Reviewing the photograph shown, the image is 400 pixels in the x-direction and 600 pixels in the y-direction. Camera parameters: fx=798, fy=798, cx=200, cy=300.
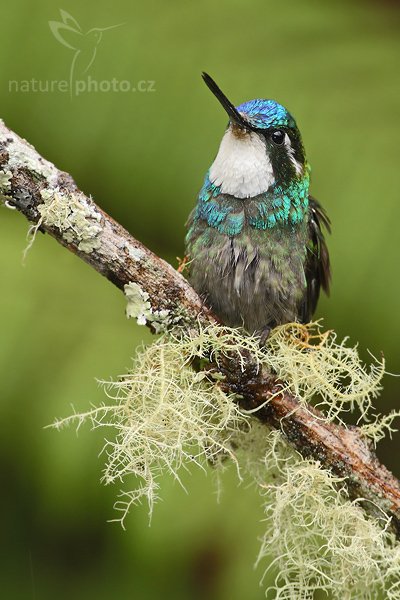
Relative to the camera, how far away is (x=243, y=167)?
90.7 inches

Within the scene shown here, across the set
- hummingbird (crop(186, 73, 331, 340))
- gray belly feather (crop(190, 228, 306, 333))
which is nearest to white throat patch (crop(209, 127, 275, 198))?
hummingbird (crop(186, 73, 331, 340))

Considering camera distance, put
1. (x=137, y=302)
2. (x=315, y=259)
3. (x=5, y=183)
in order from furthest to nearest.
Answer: (x=315, y=259), (x=137, y=302), (x=5, y=183)

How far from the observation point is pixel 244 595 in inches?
107

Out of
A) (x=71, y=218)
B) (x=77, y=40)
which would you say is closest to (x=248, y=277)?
(x=71, y=218)

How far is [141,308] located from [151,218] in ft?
4.01

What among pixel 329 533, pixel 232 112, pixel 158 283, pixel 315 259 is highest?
pixel 232 112

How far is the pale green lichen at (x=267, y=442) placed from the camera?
185 centimetres

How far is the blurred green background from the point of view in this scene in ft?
8.48

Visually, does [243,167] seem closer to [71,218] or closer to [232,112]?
[232,112]

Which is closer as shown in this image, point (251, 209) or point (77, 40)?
point (251, 209)

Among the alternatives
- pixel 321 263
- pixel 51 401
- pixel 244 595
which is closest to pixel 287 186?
pixel 321 263

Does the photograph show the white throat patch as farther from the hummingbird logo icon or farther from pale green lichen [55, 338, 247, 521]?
the hummingbird logo icon

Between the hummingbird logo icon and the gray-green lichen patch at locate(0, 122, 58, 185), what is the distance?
4.58 ft

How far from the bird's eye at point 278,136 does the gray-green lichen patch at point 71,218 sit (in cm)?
80
